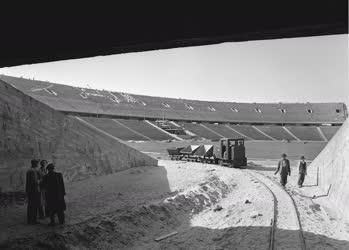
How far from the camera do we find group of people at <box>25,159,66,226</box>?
31.2 feet

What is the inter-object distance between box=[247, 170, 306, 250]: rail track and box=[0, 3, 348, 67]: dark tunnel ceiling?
5.13 m

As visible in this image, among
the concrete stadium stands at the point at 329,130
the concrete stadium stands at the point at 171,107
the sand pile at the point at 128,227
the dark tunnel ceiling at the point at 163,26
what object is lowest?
the sand pile at the point at 128,227

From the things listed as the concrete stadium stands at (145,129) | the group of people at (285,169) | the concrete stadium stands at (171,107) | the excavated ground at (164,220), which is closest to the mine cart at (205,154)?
the group of people at (285,169)

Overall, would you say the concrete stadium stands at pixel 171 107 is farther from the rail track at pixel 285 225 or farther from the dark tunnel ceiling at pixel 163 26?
the dark tunnel ceiling at pixel 163 26

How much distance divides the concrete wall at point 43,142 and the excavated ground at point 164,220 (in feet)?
3.82

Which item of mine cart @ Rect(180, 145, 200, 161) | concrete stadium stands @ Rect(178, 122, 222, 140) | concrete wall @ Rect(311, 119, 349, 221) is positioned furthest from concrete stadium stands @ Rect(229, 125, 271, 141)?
concrete wall @ Rect(311, 119, 349, 221)

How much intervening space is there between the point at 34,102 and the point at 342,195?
13.0 metres

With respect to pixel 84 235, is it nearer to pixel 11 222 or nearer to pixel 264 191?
pixel 11 222

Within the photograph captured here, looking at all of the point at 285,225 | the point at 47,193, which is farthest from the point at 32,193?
the point at 285,225

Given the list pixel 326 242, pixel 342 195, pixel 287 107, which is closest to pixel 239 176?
pixel 342 195

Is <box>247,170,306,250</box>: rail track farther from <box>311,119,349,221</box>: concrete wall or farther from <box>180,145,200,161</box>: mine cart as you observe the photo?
<box>180,145,200,161</box>: mine cart

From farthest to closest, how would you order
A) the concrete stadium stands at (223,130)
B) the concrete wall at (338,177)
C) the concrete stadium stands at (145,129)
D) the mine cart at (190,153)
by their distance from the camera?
the concrete stadium stands at (223,130), the concrete stadium stands at (145,129), the mine cart at (190,153), the concrete wall at (338,177)

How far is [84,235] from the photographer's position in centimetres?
895

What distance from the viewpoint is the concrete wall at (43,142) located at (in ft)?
43.6
